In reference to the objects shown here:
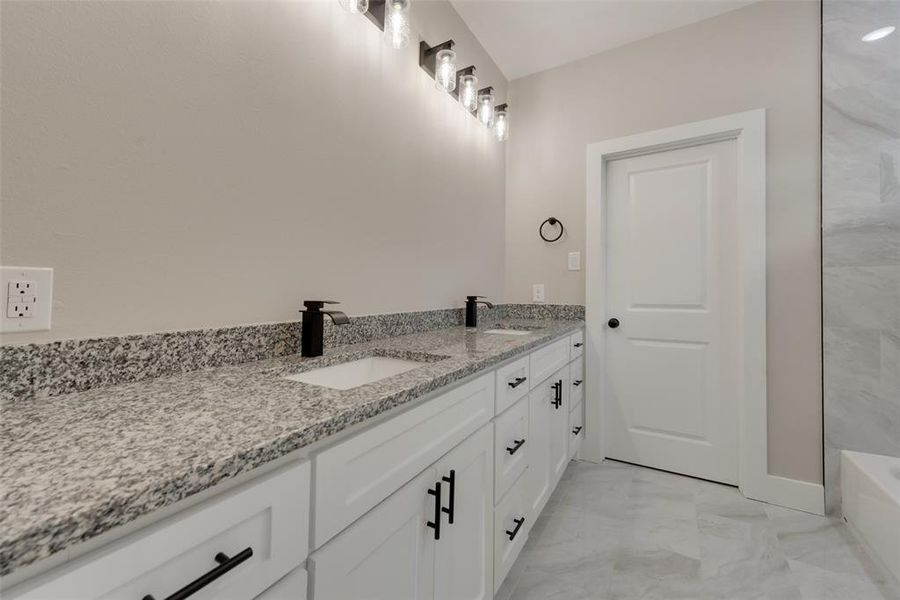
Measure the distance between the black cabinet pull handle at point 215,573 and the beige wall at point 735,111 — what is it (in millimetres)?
2182

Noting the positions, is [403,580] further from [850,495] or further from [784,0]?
[784,0]

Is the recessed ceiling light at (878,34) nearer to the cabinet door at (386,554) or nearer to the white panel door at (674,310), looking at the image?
the white panel door at (674,310)

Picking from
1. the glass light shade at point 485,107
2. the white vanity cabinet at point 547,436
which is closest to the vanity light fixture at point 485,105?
the glass light shade at point 485,107

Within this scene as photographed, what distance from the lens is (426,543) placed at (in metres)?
0.81

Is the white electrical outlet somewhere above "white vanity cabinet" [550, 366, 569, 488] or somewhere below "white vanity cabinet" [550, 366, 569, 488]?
above

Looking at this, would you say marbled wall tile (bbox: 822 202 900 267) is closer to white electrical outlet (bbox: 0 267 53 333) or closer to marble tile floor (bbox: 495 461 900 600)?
marble tile floor (bbox: 495 461 900 600)

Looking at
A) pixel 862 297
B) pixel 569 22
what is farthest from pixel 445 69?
pixel 862 297

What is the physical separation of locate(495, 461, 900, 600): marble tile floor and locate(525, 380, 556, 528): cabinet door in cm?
19

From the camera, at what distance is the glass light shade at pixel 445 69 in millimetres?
1644

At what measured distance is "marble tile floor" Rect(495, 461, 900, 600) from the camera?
129 centimetres

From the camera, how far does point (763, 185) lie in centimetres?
183

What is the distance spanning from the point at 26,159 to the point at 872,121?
2.88 m

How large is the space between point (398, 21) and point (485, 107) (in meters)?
0.79

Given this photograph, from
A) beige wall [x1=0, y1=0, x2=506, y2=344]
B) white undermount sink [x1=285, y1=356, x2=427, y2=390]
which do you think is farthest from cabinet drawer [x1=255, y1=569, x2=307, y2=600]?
beige wall [x1=0, y1=0, x2=506, y2=344]
